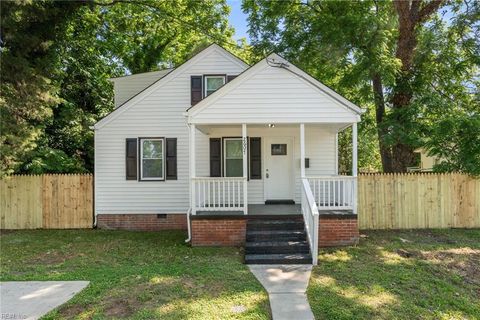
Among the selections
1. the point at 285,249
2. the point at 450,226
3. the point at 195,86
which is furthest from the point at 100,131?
the point at 450,226

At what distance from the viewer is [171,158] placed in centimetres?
1128

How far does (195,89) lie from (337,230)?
647 cm

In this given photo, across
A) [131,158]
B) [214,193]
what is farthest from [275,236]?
[131,158]

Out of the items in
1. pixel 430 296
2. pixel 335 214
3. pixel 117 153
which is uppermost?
pixel 117 153

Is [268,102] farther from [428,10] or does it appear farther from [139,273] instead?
[428,10]

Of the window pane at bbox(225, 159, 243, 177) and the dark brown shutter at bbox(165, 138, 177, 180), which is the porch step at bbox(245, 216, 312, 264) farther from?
the dark brown shutter at bbox(165, 138, 177, 180)

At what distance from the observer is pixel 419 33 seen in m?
12.4

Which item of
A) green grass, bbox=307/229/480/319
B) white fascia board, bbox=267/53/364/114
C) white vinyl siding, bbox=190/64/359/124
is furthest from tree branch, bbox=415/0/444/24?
green grass, bbox=307/229/480/319

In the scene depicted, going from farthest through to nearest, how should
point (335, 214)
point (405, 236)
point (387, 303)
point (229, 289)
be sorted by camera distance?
point (405, 236)
point (335, 214)
point (229, 289)
point (387, 303)

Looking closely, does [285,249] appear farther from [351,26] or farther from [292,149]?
[351,26]

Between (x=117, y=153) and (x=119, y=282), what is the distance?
20.1 feet

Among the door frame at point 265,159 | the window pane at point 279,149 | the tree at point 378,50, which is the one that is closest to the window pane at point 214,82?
the door frame at point 265,159

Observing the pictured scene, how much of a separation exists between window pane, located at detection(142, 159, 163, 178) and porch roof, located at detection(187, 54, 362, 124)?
3165 millimetres

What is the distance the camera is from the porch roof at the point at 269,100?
8742 mm
